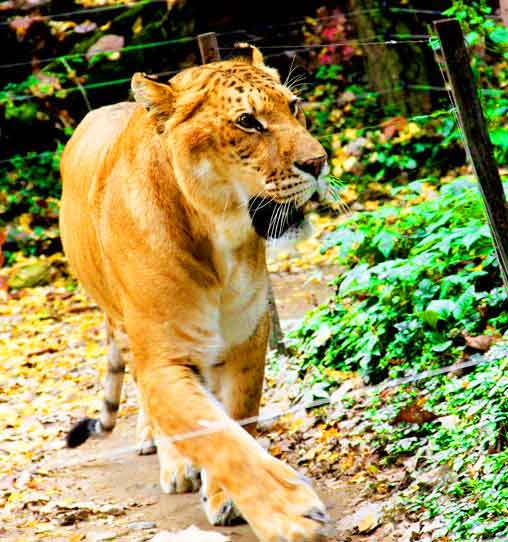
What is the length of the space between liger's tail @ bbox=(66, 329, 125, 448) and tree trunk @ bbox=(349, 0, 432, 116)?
634 cm

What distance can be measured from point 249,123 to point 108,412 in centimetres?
241

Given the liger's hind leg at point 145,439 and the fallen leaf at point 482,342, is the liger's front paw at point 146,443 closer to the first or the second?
the liger's hind leg at point 145,439

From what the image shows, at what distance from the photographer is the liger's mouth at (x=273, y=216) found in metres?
3.85

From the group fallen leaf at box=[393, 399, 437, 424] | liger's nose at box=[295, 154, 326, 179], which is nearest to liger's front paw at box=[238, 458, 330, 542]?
liger's nose at box=[295, 154, 326, 179]

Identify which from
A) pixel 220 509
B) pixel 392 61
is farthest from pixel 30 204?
pixel 220 509

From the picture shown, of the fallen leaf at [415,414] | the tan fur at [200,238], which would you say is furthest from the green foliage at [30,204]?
the fallen leaf at [415,414]

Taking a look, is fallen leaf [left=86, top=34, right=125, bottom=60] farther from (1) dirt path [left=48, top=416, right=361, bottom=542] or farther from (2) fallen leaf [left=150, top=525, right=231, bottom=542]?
(2) fallen leaf [left=150, top=525, right=231, bottom=542]

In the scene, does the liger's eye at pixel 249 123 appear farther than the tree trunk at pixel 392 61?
No

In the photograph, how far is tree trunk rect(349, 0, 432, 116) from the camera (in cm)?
1120

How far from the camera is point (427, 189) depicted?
30.8 feet

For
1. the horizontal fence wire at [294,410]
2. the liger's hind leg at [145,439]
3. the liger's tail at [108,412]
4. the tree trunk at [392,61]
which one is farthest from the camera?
the tree trunk at [392,61]

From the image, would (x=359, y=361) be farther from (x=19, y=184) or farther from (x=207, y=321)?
(x=19, y=184)

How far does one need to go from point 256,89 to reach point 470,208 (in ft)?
7.07

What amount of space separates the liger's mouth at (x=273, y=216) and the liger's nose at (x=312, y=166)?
5.5 inches
